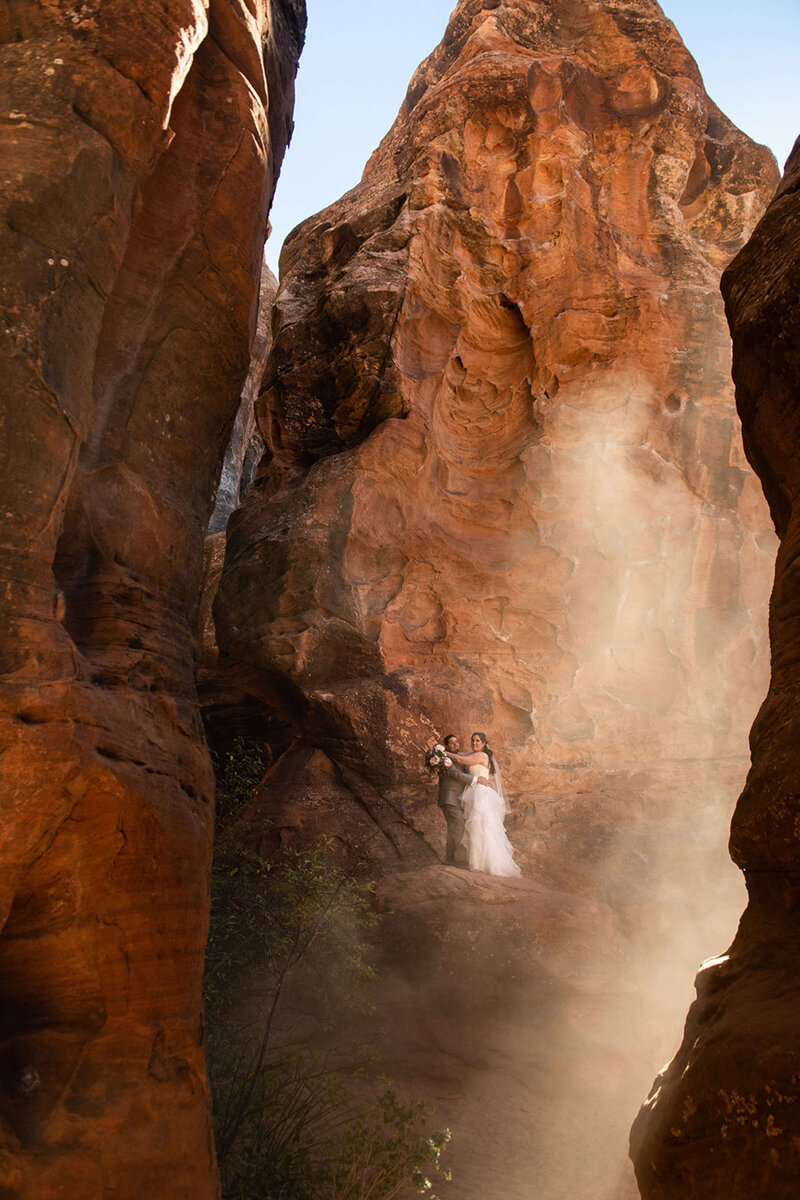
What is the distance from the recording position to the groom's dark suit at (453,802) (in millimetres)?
9227

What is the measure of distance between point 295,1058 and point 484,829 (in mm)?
3643

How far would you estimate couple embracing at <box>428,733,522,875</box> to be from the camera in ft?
30.0

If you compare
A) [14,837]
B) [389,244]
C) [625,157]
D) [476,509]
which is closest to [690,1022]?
[14,837]

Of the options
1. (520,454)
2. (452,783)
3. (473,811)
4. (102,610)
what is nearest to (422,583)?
(520,454)

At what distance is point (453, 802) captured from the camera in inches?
366

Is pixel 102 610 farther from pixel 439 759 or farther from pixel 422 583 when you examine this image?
pixel 422 583

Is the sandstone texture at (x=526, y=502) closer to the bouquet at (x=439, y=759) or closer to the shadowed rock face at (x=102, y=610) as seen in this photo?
the bouquet at (x=439, y=759)

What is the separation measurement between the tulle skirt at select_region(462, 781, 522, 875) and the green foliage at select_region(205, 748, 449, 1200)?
1.39 metres

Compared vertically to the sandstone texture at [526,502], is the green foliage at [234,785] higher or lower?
lower

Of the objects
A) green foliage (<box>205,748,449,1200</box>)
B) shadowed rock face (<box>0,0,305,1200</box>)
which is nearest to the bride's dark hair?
green foliage (<box>205,748,449,1200</box>)

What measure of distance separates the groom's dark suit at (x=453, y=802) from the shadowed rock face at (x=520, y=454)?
0.99 metres

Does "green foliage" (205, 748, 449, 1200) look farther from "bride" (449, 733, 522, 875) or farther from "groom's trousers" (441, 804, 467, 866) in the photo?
"bride" (449, 733, 522, 875)

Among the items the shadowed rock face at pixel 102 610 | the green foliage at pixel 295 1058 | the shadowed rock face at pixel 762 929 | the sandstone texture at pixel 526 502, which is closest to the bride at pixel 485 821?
the sandstone texture at pixel 526 502

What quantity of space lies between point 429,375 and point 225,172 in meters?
4.59
